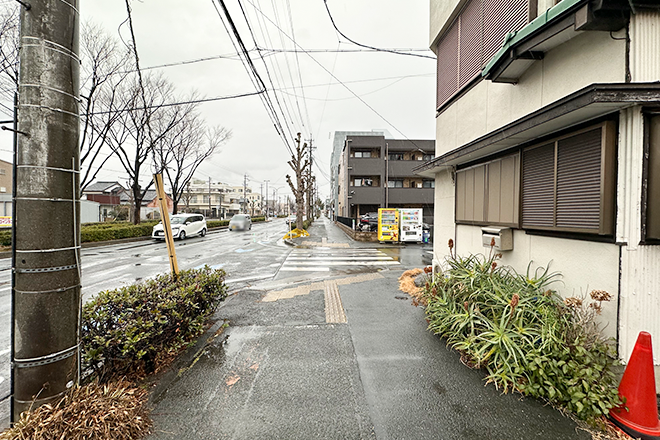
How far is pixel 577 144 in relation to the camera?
10.4ft

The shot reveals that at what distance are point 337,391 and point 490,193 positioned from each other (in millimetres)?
3902

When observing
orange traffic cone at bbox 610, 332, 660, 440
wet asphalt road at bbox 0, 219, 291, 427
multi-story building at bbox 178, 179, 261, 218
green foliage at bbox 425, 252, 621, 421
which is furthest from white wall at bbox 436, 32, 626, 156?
multi-story building at bbox 178, 179, 261, 218

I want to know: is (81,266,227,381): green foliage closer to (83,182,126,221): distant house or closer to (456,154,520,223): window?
(456,154,520,223): window

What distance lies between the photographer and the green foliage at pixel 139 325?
2.61m

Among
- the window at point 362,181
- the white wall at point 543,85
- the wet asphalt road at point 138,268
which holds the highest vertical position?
the window at point 362,181

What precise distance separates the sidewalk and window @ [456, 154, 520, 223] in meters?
2.06

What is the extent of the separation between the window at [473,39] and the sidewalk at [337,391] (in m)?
4.51

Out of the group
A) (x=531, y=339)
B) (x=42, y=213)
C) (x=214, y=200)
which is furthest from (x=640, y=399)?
(x=214, y=200)

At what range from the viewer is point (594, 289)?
3000 millimetres

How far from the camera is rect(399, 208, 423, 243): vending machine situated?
16.2m

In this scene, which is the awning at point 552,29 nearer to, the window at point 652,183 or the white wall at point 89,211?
the window at point 652,183

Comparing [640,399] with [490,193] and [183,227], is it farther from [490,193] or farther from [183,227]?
[183,227]

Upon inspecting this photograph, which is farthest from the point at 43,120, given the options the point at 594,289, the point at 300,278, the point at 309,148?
the point at 309,148

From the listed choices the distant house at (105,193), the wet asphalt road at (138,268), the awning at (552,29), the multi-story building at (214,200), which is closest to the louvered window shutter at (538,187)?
the awning at (552,29)
